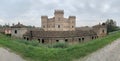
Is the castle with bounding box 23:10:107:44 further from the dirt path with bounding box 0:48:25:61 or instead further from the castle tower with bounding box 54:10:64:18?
the dirt path with bounding box 0:48:25:61

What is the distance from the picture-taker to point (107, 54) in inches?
510

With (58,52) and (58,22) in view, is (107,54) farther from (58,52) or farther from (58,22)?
(58,22)

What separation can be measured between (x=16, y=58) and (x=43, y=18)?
6524 centimetres

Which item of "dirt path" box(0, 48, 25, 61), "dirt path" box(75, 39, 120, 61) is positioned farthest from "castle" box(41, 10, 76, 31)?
"dirt path" box(75, 39, 120, 61)

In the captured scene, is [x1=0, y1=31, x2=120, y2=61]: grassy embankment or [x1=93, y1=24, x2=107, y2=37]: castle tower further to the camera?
[x1=93, y1=24, x2=107, y2=37]: castle tower

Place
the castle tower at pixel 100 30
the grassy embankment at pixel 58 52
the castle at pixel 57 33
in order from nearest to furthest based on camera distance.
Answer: the grassy embankment at pixel 58 52 → the castle at pixel 57 33 → the castle tower at pixel 100 30

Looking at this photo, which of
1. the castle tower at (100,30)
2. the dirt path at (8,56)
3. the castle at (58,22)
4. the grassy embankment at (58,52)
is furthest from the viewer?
the castle at (58,22)

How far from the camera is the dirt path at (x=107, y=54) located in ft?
41.2

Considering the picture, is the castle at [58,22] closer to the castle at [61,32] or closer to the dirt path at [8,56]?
the castle at [61,32]

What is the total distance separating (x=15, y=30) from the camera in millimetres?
61719

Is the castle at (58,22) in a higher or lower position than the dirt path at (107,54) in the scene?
higher

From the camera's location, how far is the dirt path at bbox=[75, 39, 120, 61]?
12571 millimetres

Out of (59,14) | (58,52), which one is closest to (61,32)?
(59,14)

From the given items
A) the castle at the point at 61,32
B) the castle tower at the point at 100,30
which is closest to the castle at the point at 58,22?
the castle at the point at 61,32
